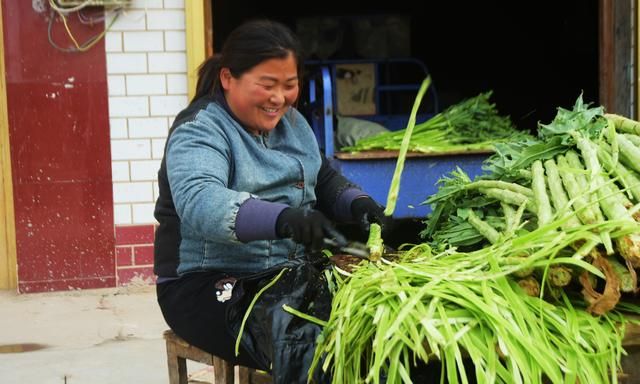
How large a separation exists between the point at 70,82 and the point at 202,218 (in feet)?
12.7

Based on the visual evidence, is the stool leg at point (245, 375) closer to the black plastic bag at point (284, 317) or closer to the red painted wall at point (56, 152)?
the black plastic bag at point (284, 317)

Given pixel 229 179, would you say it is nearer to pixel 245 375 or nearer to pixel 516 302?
pixel 245 375

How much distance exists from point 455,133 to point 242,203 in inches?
184

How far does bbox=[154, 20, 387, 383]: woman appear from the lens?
2740 mm

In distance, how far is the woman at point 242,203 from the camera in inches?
108

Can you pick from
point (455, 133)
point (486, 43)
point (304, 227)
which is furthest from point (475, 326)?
point (486, 43)

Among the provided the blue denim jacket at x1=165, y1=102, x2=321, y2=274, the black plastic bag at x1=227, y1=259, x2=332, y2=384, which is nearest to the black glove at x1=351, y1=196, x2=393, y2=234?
the blue denim jacket at x1=165, y1=102, x2=321, y2=274

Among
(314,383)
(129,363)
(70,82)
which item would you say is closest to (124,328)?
(129,363)

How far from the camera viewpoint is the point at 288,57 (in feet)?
10.3

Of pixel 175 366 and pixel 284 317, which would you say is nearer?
pixel 284 317

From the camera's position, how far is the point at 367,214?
328cm

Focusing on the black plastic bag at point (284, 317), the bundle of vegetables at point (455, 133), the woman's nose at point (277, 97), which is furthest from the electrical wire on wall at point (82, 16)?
the black plastic bag at point (284, 317)

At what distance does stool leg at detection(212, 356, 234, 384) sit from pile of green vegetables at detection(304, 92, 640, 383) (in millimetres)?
665

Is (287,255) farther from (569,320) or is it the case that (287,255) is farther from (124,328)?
(124,328)
